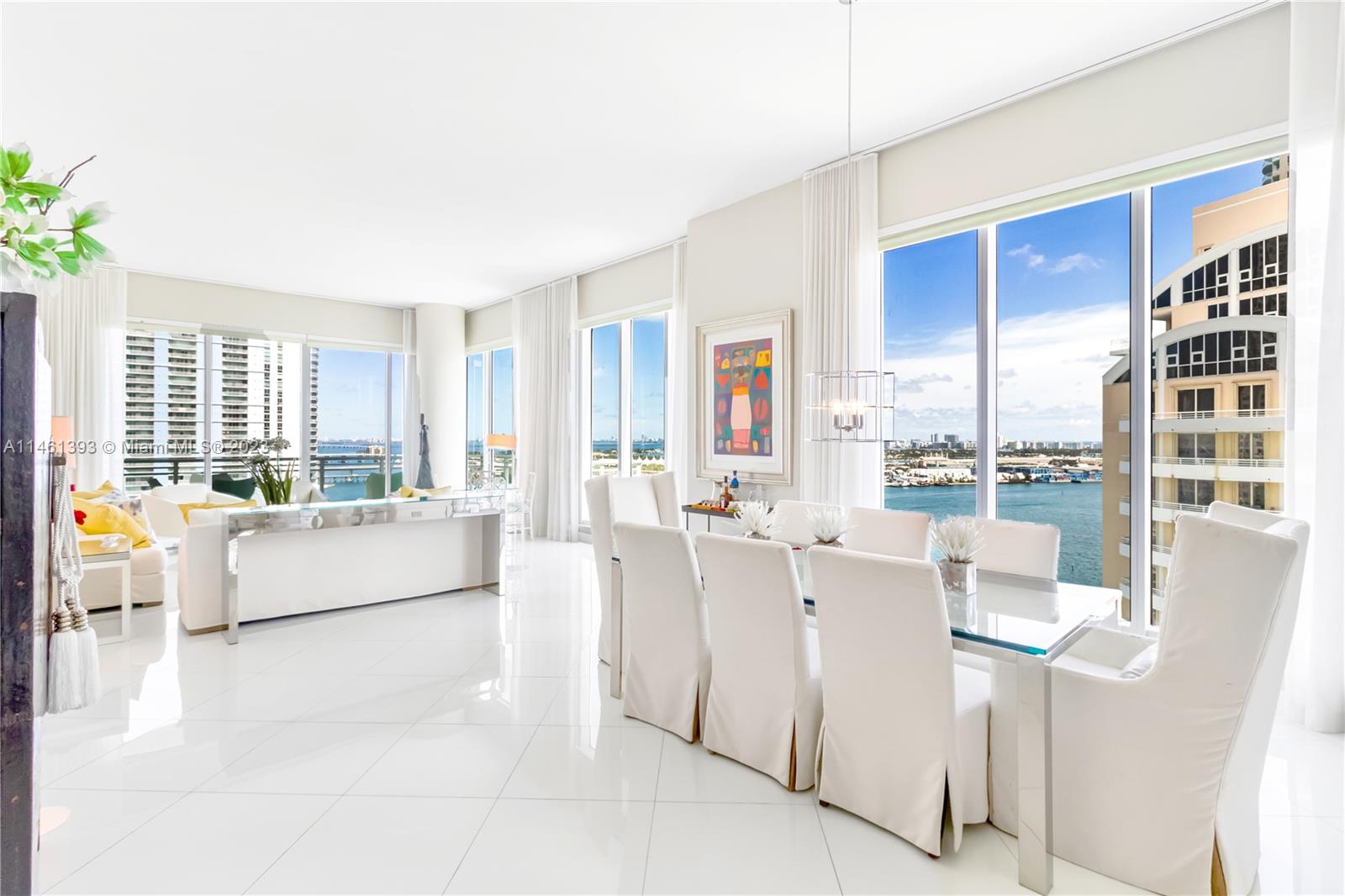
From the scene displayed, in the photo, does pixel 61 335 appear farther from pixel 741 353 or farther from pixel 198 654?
pixel 741 353

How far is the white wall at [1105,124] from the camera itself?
281cm

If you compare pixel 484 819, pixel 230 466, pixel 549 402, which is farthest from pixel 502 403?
pixel 484 819

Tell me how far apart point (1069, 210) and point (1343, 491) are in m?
2.02

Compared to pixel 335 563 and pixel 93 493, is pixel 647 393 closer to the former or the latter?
pixel 335 563

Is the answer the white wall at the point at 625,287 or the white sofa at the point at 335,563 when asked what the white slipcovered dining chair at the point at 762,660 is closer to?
the white sofa at the point at 335,563

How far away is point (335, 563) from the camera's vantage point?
431cm

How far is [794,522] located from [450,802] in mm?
2248

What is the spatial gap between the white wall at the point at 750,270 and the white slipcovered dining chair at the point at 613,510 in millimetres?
1296

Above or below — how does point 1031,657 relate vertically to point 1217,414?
below

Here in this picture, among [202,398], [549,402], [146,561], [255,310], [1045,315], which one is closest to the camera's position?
[1045,315]

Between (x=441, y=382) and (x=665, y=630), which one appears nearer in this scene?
(x=665, y=630)

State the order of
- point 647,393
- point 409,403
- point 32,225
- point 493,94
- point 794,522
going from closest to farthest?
point 32,225 → point 493,94 → point 794,522 → point 647,393 → point 409,403

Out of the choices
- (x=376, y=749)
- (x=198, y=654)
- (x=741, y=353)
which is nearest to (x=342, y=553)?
(x=198, y=654)

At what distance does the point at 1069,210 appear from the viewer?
3695 millimetres
